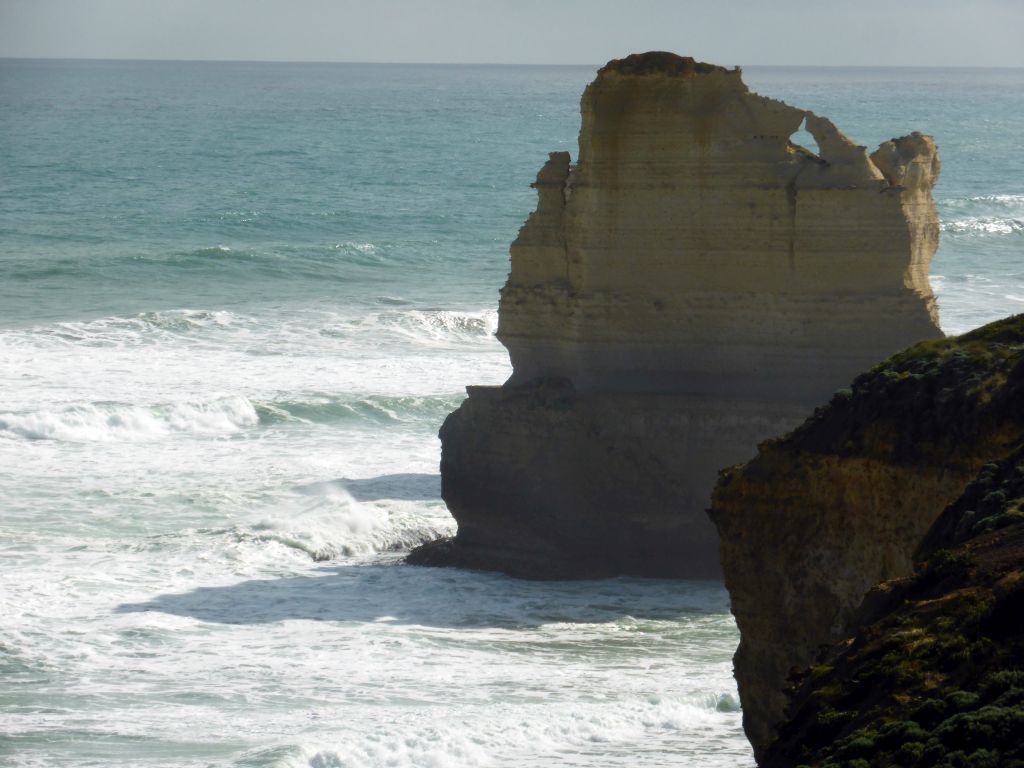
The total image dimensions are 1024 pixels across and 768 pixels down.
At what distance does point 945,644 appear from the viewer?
10.0 meters

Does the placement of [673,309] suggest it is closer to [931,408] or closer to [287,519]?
[287,519]

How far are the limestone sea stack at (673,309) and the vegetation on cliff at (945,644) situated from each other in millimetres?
7833

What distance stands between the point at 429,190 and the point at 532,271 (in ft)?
167

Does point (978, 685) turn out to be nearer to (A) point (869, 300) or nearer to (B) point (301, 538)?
(A) point (869, 300)

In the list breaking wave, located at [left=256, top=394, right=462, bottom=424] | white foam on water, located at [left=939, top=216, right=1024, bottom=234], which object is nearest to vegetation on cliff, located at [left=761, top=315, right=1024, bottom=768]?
breaking wave, located at [left=256, top=394, right=462, bottom=424]

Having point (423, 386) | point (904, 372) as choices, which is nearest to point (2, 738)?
point (904, 372)

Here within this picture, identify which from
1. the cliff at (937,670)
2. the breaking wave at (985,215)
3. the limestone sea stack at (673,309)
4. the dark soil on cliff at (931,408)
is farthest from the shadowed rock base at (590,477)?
the breaking wave at (985,215)

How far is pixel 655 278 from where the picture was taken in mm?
22984

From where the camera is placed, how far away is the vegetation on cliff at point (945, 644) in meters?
8.99

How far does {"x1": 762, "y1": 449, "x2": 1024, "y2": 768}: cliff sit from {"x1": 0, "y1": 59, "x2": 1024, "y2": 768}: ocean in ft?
17.8

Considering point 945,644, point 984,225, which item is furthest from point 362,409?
point 984,225

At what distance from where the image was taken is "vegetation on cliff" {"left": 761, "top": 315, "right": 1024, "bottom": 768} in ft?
29.5

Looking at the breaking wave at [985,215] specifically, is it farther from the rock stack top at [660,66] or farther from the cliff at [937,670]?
the cliff at [937,670]

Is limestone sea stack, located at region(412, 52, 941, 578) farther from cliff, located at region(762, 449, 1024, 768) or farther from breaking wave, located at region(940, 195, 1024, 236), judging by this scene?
breaking wave, located at region(940, 195, 1024, 236)
